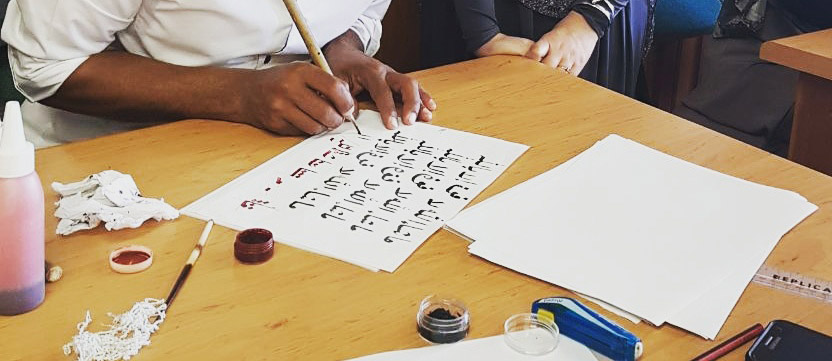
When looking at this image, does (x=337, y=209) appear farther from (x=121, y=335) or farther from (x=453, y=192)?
(x=121, y=335)

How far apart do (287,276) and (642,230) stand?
0.38 meters

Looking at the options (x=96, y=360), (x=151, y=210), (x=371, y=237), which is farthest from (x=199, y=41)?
(x=96, y=360)

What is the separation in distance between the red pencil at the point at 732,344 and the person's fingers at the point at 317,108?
61 cm

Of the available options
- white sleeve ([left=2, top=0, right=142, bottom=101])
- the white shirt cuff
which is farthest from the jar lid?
the white shirt cuff

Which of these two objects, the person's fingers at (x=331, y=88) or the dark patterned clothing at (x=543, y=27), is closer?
the person's fingers at (x=331, y=88)

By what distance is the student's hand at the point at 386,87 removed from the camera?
1.31m

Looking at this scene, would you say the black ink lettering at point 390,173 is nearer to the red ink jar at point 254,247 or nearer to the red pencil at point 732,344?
the red ink jar at point 254,247

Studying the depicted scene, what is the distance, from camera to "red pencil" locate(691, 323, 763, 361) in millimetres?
788

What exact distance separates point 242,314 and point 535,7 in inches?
47.5

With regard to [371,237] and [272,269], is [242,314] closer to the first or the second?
[272,269]

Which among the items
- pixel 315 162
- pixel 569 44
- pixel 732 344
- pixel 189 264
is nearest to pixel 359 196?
pixel 315 162

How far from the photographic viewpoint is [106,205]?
1007mm

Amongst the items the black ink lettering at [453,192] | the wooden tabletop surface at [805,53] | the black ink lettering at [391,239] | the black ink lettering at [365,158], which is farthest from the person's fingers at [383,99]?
the wooden tabletop surface at [805,53]

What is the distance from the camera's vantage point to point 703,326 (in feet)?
2.74
